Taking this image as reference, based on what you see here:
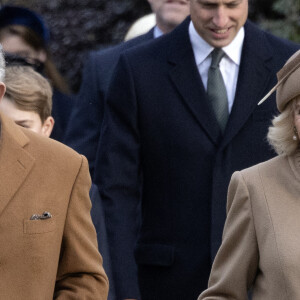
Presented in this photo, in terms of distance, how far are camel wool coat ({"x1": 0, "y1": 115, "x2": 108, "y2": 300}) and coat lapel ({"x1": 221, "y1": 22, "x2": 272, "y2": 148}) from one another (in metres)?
1.55

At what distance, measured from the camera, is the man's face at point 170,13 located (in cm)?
691

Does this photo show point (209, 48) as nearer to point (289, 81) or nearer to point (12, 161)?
point (289, 81)

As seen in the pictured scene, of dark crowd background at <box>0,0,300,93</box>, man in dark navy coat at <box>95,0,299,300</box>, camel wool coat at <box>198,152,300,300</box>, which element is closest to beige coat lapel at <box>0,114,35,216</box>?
camel wool coat at <box>198,152,300,300</box>

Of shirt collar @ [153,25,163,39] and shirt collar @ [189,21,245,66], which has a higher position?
shirt collar @ [189,21,245,66]

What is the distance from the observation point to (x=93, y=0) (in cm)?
1117

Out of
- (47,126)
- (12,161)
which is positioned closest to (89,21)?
(47,126)

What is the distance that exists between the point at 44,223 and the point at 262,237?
839 millimetres

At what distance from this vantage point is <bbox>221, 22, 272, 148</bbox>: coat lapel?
18.9 feet

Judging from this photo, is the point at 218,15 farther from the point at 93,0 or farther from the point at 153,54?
the point at 93,0

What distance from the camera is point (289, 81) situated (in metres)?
4.62

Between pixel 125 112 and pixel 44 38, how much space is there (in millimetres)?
1704

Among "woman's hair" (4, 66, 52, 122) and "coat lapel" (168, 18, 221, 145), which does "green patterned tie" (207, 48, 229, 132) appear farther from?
"woman's hair" (4, 66, 52, 122)

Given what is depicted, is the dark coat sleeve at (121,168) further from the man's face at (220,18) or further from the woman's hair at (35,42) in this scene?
the woman's hair at (35,42)

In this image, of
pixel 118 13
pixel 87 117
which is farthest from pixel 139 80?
pixel 118 13
